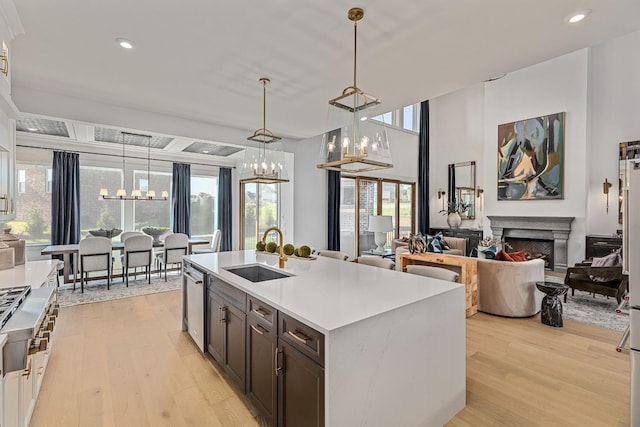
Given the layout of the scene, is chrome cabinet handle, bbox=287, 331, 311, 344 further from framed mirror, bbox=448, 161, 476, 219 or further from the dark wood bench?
framed mirror, bbox=448, 161, 476, 219

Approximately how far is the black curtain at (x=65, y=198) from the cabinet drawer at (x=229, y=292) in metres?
5.34

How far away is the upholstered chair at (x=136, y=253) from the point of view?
5.63 m

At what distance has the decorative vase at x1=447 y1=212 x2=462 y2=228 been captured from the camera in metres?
8.49

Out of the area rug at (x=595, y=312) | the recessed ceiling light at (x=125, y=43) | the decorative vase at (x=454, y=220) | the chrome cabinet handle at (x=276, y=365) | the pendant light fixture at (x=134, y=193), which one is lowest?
the area rug at (x=595, y=312)

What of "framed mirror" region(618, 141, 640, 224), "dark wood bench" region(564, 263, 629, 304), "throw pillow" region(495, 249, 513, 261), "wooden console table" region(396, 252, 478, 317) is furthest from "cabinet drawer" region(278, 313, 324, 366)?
"framed mirror" region(618, 141, 640, 224)

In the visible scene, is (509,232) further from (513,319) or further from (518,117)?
(513,319)

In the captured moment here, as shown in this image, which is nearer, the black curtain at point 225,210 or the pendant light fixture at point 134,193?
the pendant light fixture at point 134,193

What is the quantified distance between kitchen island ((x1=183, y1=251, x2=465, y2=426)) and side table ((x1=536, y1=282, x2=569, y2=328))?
2.32 metres

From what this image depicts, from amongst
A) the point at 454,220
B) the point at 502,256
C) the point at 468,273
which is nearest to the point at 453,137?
the point at 454,220

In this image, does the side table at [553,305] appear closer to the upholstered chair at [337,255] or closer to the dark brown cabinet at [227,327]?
the upholstered chair at [337,255]

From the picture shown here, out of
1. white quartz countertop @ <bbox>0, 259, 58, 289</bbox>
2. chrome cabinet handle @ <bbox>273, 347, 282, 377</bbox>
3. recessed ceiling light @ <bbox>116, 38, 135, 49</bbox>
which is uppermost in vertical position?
recessed ceiling light @ <bbox>116, 38, 135, 49</bbox>

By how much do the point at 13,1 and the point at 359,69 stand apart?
8.99 feet

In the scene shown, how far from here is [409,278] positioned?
236cm

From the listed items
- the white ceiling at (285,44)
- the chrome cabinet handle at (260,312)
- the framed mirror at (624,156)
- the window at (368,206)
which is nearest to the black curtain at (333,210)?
the window at (368,206)
